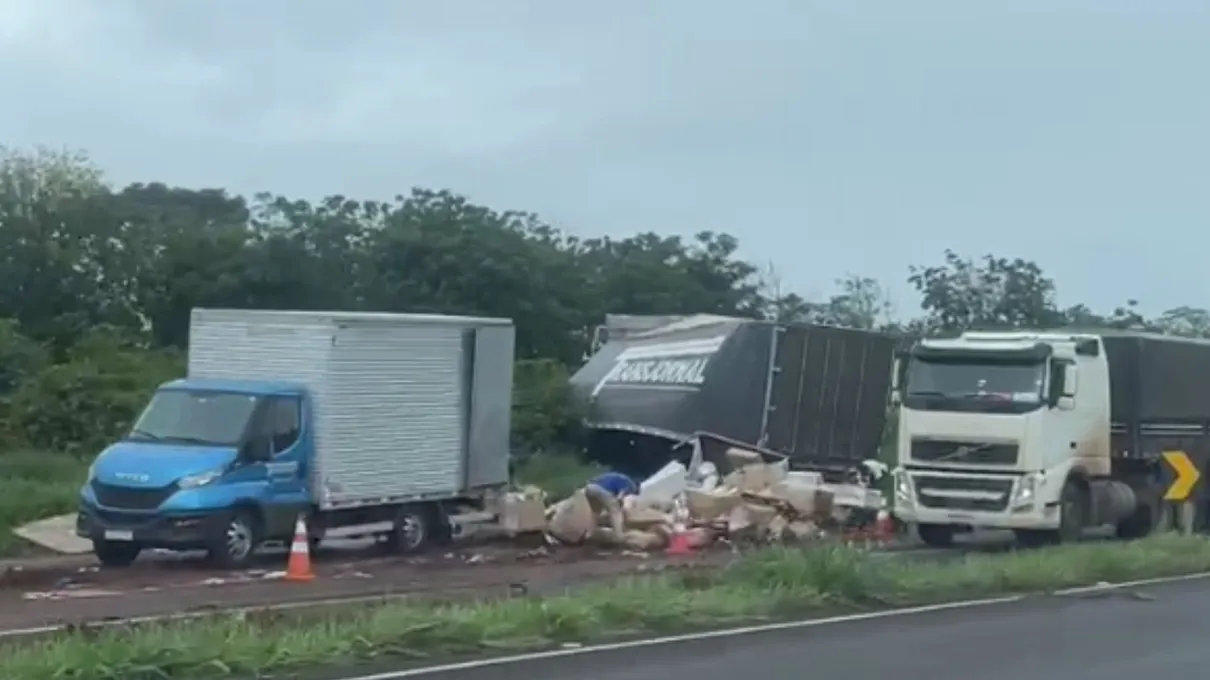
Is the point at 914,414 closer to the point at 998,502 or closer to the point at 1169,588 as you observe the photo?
the point at 998,502

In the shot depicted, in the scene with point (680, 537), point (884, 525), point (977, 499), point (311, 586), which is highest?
point (977, 499)

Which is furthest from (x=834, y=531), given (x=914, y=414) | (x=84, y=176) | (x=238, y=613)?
(x=84, y=176)

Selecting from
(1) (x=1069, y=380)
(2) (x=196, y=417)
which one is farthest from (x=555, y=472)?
(2) (x=196, y=417)

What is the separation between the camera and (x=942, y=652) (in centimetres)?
1705

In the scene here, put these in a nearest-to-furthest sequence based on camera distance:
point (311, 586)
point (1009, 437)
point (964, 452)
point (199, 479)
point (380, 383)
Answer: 1. point (311, 586)
2. point (199, 479)
3. point (380, 383)
4. point (1009, 437)
5. point (964, 452)

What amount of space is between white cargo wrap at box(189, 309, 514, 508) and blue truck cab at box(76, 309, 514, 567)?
20 mm

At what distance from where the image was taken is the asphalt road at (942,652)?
15406 mm

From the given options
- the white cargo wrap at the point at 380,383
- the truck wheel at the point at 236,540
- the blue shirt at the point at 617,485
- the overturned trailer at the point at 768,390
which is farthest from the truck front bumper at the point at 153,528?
the overturned trailer at the point at 768,390

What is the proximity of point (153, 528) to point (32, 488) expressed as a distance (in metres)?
6.09

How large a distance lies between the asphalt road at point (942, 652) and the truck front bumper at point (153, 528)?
8.92 metres

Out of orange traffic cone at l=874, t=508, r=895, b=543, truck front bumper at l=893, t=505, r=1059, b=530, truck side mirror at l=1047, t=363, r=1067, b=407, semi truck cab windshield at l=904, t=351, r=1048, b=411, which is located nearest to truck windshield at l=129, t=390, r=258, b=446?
semi truck cab windshield at l=904, t=351, r=1048, b=411

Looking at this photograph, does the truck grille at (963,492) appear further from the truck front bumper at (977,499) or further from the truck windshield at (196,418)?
the truck windshield at (196,418)

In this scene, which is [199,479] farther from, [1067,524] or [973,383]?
[1067,524]

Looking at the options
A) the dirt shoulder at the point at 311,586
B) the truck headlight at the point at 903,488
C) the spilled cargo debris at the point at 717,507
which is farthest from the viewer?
the truck headlight at the point at 903,488
